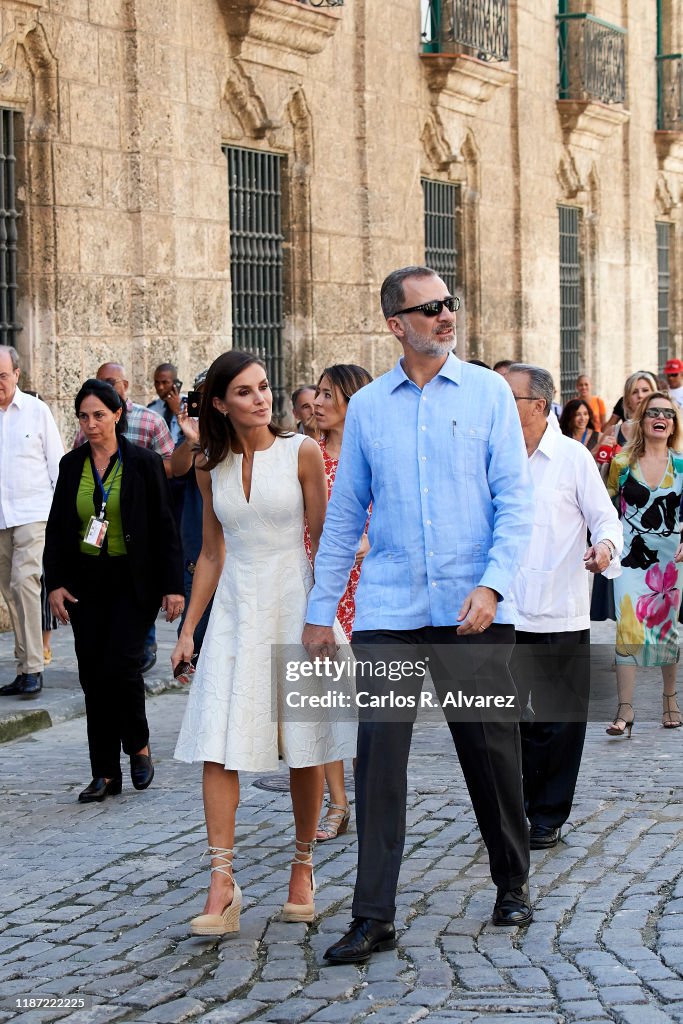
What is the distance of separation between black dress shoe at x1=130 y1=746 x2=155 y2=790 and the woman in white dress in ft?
6.51

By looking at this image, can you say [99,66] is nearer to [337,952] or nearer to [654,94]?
[337,952]

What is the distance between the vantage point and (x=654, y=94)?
28094 millimetres

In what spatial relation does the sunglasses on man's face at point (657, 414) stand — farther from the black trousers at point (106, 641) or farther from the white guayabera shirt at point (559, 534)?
the black trousers at point (106, 641)

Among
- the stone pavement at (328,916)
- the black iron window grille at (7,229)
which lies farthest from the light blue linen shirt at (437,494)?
the black iron window grille at (7,229)

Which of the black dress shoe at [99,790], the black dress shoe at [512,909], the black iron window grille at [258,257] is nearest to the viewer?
the black dress shoe at [512,909]

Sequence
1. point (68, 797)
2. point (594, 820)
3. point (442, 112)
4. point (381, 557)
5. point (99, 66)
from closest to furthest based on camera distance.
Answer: point (381, 557), point (594, 820), point (68, 797), point (99, 66), point (442, 112)

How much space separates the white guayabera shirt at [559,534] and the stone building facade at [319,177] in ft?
22.9

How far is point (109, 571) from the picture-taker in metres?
7.68

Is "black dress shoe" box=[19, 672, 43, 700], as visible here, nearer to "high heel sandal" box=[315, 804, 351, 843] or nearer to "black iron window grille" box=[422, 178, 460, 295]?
"high heel sandal" box=[315, 804, 351, 843]

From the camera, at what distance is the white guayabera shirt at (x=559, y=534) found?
22.7ft

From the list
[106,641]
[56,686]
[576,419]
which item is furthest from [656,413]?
[576,419]

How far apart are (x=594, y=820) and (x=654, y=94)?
2269 cm

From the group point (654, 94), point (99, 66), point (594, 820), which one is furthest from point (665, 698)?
point (654, 94)

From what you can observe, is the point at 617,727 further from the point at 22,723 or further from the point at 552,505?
the point at 22,723
